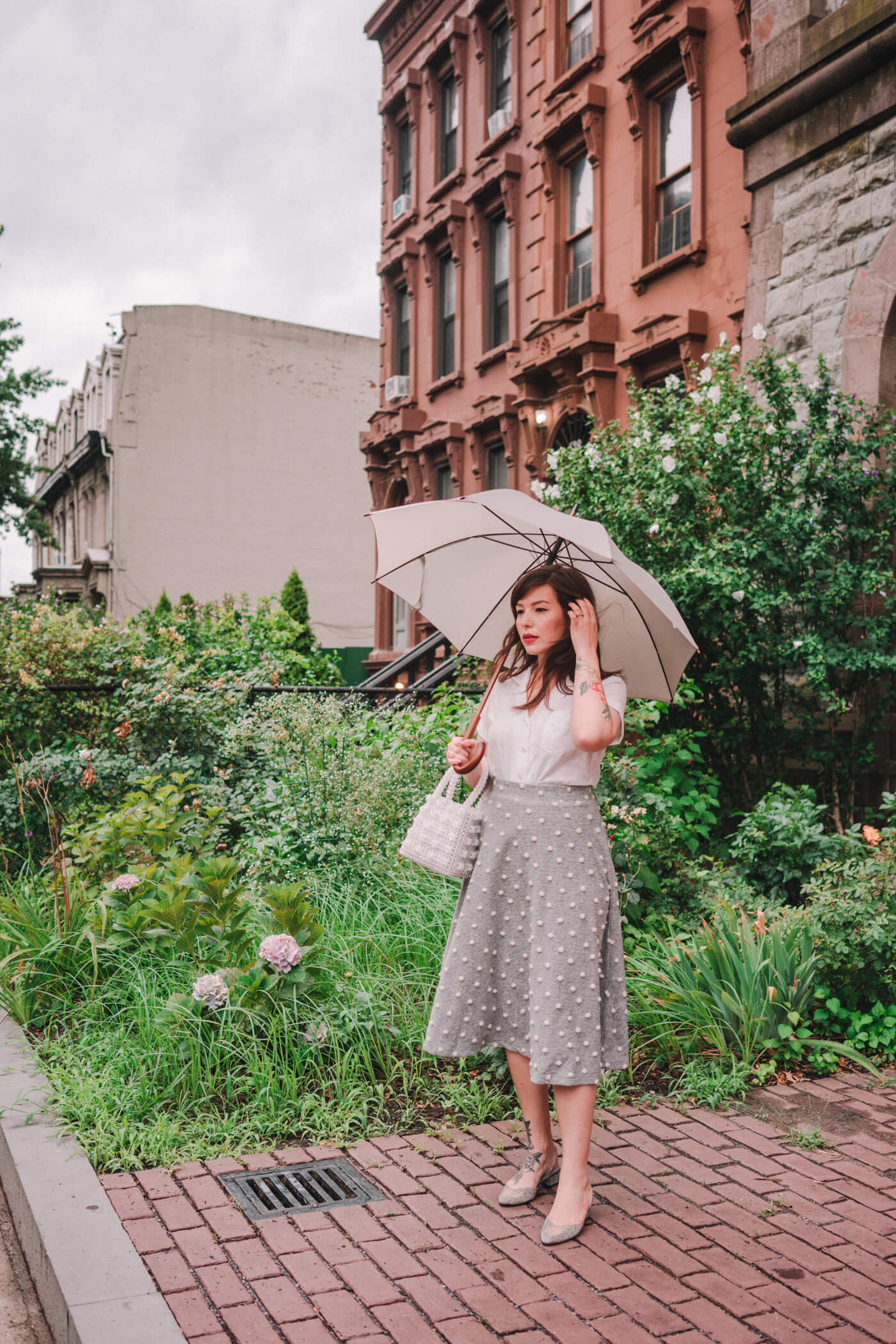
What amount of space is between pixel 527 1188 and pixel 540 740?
57.4 inches

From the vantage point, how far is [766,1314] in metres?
3.03

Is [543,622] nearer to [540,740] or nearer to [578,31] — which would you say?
[540,740]

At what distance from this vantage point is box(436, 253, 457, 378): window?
61.6 ft

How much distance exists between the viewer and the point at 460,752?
3725mm

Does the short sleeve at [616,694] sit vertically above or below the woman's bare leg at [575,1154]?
above

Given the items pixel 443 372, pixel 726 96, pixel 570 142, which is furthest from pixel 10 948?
pixel 443 372

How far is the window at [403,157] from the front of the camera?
800 inches

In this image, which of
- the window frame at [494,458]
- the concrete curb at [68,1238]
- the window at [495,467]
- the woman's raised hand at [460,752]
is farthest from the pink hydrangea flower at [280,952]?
the window at [495,467]

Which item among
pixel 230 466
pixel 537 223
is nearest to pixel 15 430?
pixel 230 466

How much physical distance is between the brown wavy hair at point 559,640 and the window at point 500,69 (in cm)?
1542

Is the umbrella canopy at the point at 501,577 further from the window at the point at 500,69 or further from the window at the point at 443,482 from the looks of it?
the window at the point at 500,69

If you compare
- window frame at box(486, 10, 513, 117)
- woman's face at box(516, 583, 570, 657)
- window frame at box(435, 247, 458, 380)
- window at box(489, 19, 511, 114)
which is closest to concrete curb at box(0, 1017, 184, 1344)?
woman's face at box(516, 583, 570, 657)

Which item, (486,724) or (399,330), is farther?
(399,330)

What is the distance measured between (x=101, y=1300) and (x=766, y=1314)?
1.77 metres
